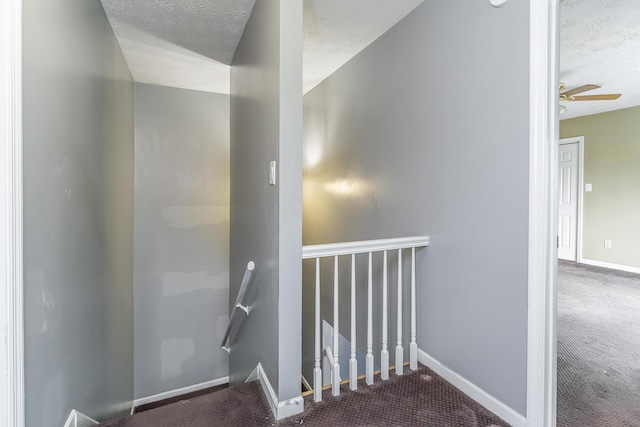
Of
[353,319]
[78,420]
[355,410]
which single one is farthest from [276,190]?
[78,420]

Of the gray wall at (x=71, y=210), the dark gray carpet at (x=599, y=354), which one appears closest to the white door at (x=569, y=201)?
the dark gray carpet at (x=599, y=354)

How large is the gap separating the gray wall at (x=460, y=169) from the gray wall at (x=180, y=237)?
1.94 m

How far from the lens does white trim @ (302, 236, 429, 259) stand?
1.65 m

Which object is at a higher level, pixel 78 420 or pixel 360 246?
pixel 360 246

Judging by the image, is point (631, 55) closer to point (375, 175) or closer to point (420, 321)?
point (375, 175)

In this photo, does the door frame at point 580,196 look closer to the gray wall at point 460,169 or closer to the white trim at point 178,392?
the gray wall at point 460,169

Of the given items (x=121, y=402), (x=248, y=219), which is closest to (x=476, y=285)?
(x=248, y=219)

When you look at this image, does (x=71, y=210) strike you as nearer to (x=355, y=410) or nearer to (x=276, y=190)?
(x=276, y=190)

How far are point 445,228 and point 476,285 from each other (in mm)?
354

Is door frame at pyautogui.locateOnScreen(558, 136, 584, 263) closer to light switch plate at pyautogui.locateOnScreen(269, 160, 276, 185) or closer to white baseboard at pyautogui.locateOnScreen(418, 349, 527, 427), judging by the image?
white baseboard at pyautogui.locateOnScreen(418, 349, 527, 427)

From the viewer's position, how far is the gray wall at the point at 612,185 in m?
4.32

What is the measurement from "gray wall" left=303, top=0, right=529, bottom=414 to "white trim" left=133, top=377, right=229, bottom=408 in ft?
8.64

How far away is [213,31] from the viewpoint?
2340mm

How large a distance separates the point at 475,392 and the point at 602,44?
9.38ft
